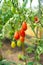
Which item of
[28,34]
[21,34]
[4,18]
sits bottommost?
[28,34]

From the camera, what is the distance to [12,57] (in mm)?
2346

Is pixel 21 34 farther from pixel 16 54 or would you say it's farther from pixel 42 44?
pixel 16 54

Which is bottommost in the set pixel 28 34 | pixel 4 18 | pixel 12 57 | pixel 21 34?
pixel 12 57

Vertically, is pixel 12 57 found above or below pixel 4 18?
below

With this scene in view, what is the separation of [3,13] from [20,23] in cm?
35

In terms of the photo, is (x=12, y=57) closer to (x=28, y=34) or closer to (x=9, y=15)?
(x=28, y=34)

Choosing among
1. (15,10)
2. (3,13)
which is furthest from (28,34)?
(15,10)

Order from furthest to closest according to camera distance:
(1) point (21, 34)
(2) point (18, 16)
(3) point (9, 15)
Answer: (3) point (9, 15)
(1) point (21, 34)
(2) point (18, 16)

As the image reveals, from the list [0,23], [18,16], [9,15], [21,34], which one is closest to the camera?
[18,16]

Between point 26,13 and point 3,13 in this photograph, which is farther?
point 3,13

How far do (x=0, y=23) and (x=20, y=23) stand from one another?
56 cm

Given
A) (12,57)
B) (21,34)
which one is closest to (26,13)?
(21,34)

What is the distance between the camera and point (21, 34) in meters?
1.46

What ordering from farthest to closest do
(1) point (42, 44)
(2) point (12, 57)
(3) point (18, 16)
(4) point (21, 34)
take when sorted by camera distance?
(2) point (12, 57) → (1) point (42, 44) → (4) point (21, 34) → (3) point (18, 16)
